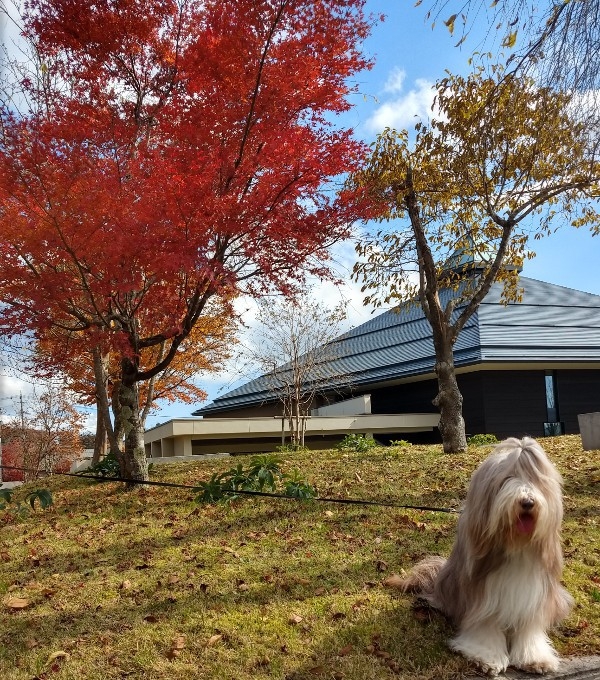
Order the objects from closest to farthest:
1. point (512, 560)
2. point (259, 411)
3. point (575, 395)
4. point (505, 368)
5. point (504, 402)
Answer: point (512, 560), point (505, 368), point (504, 402), point (575, 395), point (259, 411)

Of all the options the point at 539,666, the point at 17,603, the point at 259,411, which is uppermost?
the point at 259,411

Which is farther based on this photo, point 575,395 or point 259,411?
point 259,411

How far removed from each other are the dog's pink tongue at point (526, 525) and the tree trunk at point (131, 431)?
626cm

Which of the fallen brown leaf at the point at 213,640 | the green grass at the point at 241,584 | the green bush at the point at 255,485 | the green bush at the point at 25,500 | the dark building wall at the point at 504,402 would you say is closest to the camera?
the green grass at the point at 241,584

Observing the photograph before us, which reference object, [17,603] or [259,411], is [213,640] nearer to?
[17,603]

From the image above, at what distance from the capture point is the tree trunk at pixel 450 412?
1099 centimetres

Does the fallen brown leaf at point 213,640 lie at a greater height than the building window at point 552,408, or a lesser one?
lesser

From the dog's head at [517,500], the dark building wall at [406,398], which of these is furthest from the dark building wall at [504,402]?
the dog's head at [517,500]

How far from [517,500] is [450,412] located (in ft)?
25.6

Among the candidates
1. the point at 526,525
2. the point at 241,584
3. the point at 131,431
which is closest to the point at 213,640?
the point at 241,584

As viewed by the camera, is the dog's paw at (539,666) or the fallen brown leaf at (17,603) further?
the fallen brown leaf at (17,603)

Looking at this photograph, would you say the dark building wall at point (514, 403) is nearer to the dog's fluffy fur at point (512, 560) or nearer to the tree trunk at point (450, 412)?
the tree trunk at point (450, 412)

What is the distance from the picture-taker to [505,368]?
22609 mm

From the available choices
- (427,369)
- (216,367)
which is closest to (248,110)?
(216,367)
